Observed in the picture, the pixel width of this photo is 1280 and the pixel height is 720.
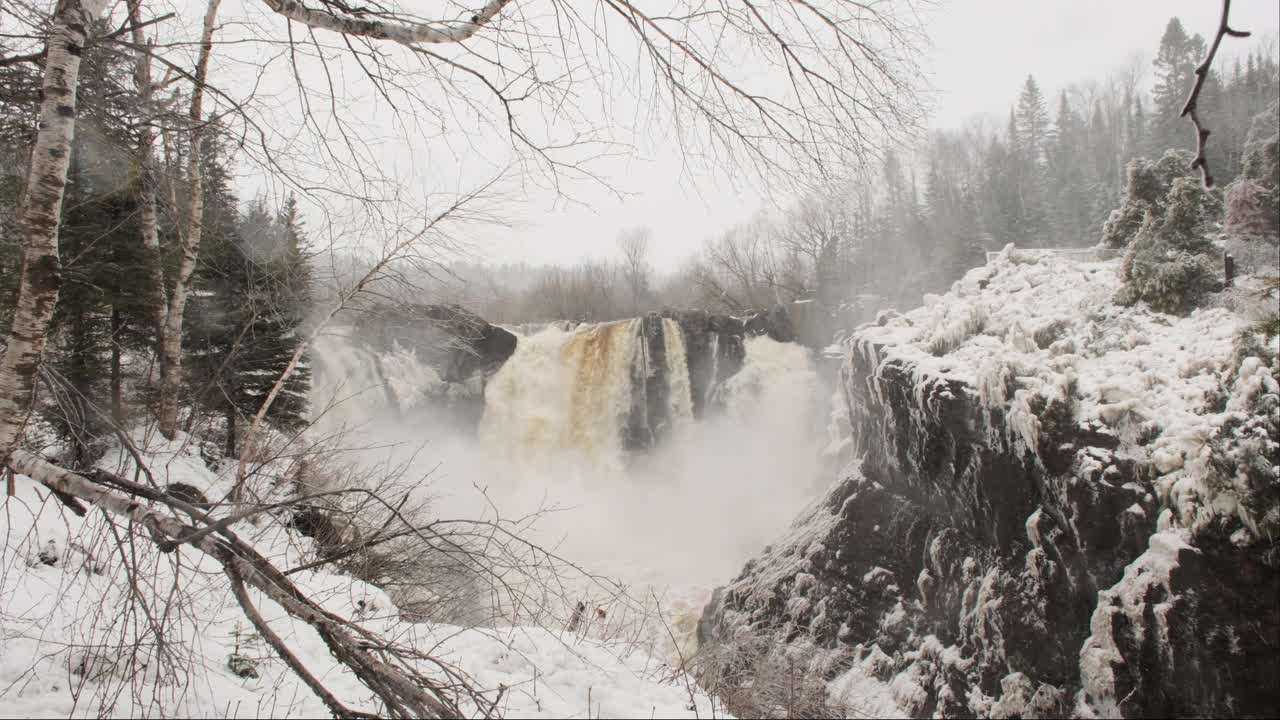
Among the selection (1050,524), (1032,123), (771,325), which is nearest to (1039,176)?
(1032,123)

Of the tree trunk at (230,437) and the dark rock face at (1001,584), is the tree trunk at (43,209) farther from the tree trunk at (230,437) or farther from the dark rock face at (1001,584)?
the tree trunk at (230,437)

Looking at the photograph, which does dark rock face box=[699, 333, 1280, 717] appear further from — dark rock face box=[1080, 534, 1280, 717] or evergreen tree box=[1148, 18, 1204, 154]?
evergreen tree box=[1148, 18, 1204, 154]

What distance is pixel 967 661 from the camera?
779 centimetres

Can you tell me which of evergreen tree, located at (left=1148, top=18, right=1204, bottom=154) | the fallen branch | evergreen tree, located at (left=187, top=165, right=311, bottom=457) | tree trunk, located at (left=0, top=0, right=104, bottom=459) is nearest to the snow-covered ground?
the fallen branch

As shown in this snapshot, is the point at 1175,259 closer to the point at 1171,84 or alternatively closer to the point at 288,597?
the point at 288,597

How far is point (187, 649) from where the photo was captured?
2.23 metres

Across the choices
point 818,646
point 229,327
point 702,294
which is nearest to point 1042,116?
point 702,294

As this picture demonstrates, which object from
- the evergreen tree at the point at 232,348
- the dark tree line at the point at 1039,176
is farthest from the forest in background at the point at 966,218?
the evergreen tree at the point at 232,348

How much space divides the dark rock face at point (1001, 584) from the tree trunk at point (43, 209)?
303 inches

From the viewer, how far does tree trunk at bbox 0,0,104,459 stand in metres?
2.04

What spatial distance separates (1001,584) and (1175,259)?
18.9 ft

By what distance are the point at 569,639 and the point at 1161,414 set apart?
7.40 metres

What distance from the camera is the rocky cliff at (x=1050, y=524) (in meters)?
6.13

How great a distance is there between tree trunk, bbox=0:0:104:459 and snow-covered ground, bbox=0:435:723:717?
14.5 inches
